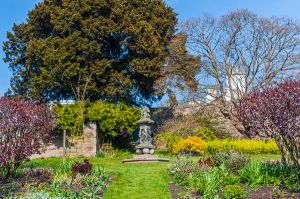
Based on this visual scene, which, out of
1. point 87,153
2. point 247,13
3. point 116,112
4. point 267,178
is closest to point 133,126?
point 116,112

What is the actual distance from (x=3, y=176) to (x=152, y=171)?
3926 mm

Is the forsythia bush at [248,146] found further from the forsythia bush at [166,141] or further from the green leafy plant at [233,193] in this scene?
the green leafy plant at [233,193]

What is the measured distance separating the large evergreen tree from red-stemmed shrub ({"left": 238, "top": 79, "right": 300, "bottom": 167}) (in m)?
13.0

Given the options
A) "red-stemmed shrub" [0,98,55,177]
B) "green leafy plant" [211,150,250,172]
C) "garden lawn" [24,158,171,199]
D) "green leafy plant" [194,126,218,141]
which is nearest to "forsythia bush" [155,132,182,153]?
"green leafy plant" [194,126,218,141]

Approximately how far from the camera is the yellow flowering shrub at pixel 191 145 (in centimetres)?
1862

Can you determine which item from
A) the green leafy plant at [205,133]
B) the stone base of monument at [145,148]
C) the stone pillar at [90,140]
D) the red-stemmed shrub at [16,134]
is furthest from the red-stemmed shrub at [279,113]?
the stone pillar at [90,140]

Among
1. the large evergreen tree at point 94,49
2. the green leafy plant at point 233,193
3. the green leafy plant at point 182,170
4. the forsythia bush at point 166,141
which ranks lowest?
the green leafy plant at point 233,193

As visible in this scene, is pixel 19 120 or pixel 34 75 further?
pixel 34 75

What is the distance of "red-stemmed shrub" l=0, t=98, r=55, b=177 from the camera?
1017cm

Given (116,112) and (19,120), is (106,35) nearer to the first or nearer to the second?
(116,112)

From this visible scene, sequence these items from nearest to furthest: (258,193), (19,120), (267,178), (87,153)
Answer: (258,193)
(267,178)
(19,120)
(87,153)

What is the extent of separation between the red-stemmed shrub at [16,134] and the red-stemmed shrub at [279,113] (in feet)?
17.3

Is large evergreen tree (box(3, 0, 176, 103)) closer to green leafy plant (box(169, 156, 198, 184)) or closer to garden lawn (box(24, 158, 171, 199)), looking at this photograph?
garden lawn (box(24, 158, 171, 199))

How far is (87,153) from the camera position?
67.7 ft
